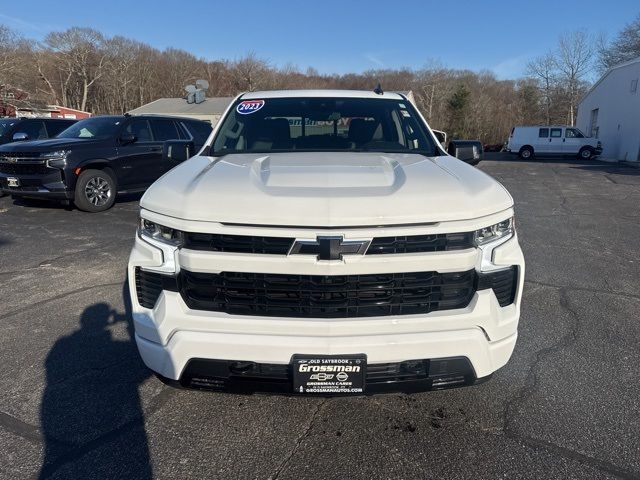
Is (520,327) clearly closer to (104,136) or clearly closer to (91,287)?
(91,287)

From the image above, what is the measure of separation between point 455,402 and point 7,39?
75146mm

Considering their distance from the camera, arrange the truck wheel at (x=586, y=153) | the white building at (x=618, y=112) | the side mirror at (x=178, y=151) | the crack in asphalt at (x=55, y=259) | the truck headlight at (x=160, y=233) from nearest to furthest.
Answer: the truck headlight at (x=160, y=233)
the side mirror at (x=178, y=151)
the crack in asphalt at (x=55, y=259)
the white building at (x=618, y=112)
the truck wheel at (x=586, y=153)

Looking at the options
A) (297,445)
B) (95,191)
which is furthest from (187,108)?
(297,445)

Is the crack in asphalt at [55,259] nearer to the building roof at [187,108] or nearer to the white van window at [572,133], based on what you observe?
the white van window at [572,133]

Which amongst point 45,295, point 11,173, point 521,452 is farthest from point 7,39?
point 521,452

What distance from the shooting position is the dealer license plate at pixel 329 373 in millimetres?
2104

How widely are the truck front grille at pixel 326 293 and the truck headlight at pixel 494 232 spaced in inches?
6.6

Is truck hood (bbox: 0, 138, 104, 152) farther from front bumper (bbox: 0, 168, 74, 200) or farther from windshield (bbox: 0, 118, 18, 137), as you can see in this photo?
windshield (bbox: 0, 118, 18, 137)

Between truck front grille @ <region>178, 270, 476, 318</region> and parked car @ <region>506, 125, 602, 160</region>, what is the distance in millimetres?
31011

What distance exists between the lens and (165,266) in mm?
2242

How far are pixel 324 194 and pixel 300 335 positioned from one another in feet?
2.20

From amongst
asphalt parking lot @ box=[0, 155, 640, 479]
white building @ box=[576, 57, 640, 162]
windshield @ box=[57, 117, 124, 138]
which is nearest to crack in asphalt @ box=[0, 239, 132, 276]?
asphalt parking lot @ box=[0, 155, 640, 479]

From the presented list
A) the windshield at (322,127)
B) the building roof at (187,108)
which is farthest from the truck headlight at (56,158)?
the building roof at (187,108)

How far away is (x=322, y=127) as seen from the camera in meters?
3.77
